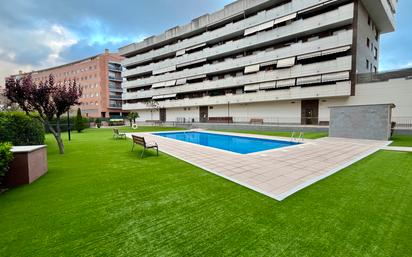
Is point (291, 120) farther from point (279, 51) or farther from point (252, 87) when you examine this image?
point (279, 51)

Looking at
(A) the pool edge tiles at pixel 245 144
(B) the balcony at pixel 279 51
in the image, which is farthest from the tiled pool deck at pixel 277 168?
(B) the balcony at pixel 279 51

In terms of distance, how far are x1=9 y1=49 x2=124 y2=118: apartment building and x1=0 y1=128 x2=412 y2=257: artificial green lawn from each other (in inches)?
2280

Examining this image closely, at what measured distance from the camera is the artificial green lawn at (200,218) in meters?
2.75

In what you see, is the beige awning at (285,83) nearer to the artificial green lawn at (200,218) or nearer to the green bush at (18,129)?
the artificial green lawn at (200,218)

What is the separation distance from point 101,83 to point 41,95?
54.6m

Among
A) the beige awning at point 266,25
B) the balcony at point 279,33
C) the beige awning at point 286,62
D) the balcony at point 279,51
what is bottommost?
the beige awning at point 286,62

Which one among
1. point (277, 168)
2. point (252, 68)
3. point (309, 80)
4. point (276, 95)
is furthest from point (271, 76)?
point (277, 168)

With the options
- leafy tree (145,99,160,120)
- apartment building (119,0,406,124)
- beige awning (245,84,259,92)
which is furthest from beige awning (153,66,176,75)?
beige awning (245,84,259,92)

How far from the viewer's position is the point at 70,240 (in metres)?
2.91

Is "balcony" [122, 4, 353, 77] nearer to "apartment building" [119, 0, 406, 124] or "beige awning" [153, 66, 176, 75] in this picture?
"apartment building" [119, 0, 406, 124]

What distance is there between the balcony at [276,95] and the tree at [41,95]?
2168 cm

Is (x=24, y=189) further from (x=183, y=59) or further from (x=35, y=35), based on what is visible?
(x=183, y=59)

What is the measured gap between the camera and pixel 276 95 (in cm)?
2509

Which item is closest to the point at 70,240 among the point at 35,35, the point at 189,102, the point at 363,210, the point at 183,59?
the point at 363,210
